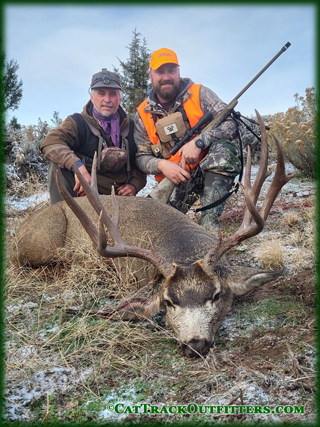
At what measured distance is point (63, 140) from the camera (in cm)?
579

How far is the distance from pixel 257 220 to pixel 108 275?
73.1 inches

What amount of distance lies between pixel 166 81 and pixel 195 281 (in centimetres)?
416

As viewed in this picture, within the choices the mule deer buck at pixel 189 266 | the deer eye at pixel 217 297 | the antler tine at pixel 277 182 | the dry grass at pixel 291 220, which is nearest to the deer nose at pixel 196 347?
the mule deer buck at pixel 189 266

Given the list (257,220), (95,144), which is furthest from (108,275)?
(95,144)

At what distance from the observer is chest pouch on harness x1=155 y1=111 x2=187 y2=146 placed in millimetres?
5816

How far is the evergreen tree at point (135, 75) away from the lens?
15.5 m

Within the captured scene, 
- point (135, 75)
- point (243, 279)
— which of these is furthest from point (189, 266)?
point (135, 75)

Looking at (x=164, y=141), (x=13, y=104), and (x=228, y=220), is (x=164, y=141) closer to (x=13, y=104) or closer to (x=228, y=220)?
(x=228, y=220)

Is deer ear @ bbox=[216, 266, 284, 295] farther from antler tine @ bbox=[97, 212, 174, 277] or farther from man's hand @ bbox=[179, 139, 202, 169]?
man's hand @ bbox=[179, 139, 202, 169]

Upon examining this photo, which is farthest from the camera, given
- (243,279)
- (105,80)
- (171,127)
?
(105,80)

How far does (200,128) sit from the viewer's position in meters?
5.84

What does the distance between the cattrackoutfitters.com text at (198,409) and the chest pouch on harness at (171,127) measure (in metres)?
4.45

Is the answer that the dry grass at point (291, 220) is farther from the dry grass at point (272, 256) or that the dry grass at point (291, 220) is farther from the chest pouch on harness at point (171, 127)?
the chest pouch on harness at point (171, 127)

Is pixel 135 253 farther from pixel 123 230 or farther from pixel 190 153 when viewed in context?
pixel 190 153
